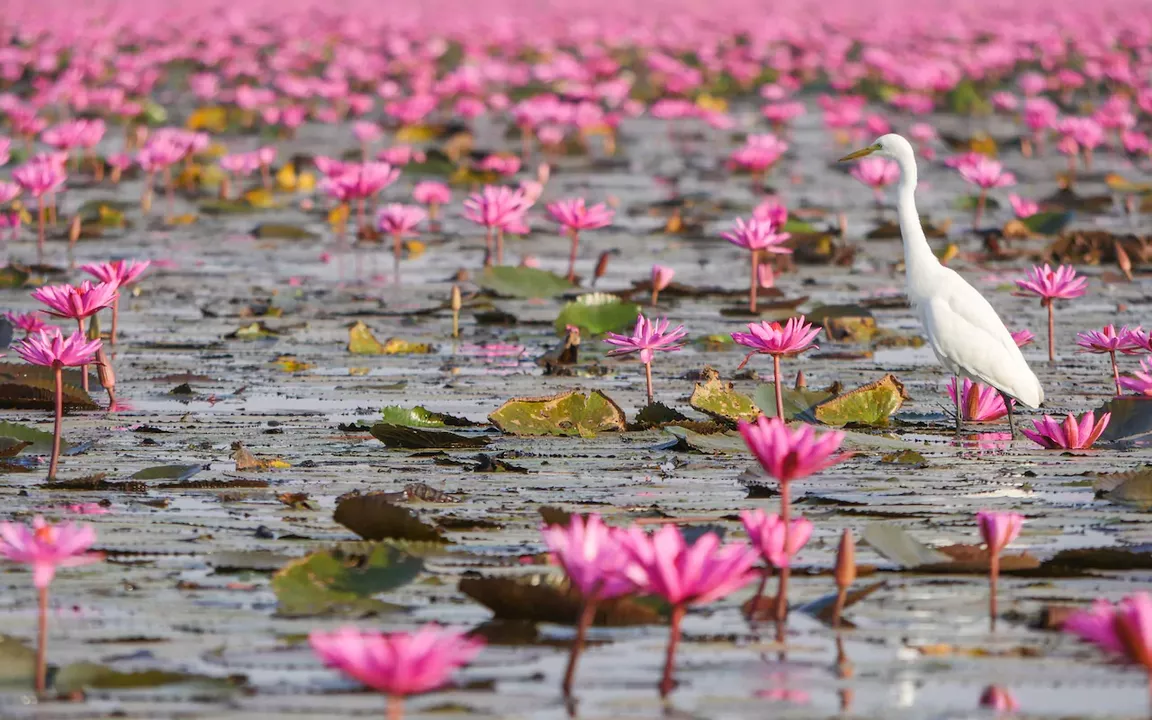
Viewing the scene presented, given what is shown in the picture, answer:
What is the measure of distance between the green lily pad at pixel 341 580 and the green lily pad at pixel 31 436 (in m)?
1.69

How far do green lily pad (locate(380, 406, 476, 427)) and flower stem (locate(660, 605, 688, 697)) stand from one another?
8.13 ft

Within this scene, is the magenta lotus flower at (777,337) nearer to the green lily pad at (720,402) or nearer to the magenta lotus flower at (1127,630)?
the green lily pad at (720,402)

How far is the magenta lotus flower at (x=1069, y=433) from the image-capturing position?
17.7 ft

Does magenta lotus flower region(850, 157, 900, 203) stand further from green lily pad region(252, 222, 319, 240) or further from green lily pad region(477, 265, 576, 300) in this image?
green lily pad region(252, 222, 319, 240)

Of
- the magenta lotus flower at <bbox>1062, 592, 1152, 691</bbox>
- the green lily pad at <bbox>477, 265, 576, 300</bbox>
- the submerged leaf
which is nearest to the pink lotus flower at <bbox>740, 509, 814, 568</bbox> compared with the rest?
the magenta lotus flower at <bbox>1062, 592, 1152, 691</bbox>

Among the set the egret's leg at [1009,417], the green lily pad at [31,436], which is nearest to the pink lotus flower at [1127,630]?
the egret's leg at [1009,417]

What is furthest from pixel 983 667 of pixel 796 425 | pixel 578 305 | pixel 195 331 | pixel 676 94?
pixel 676 94

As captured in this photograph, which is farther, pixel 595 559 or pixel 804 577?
pixel 804 577

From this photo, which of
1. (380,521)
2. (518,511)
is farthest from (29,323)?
(380,521)

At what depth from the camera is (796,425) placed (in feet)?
18.8

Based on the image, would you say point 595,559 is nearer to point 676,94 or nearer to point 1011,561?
point 1011,561

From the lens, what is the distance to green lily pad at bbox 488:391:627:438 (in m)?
5.74

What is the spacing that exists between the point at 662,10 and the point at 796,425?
139 feet

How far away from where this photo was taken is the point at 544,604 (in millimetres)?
3625
